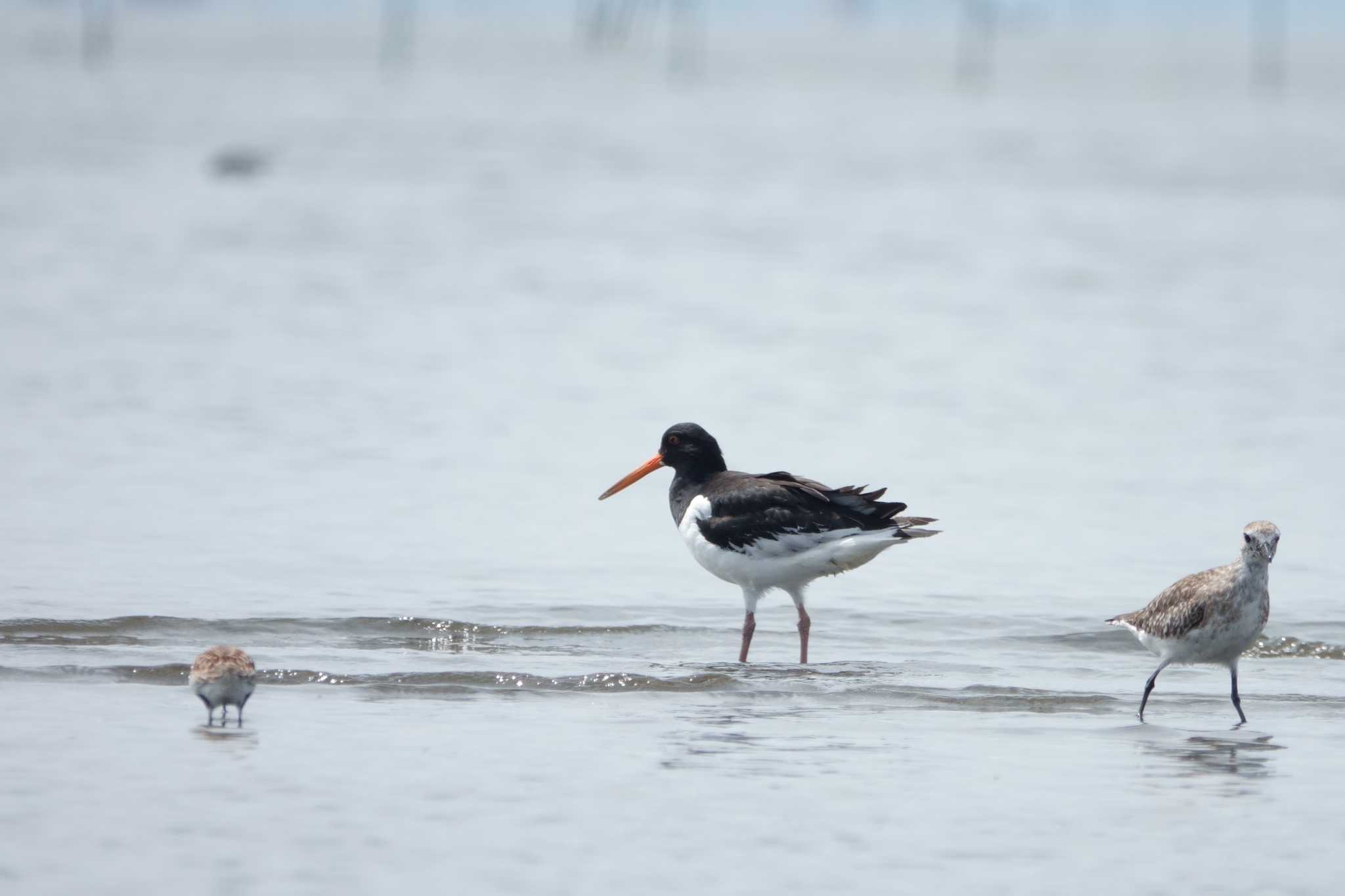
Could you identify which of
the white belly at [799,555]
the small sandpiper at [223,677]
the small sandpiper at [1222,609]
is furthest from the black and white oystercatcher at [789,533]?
the small sandpiper at [223,677]

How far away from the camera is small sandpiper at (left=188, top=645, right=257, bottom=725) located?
8.91 m

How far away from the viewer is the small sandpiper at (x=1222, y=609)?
30.9 ft

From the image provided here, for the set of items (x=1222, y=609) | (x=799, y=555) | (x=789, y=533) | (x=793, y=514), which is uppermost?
(x=793, y=514)

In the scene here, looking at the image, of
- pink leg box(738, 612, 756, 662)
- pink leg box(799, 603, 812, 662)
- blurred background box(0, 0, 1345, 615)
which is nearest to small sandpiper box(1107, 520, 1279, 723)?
pink leg box(799, 603, 812, 662)

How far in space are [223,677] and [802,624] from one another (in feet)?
12.8

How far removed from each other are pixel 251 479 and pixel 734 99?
81.7 metres

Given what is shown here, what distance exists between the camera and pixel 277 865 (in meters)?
7.20

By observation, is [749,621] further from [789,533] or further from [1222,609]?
[1222,609]

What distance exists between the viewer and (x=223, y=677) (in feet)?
29.2

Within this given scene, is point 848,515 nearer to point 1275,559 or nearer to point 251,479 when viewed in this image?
point 1275,559

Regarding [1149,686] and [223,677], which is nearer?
[223,677]

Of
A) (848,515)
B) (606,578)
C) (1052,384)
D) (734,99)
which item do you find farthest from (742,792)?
(734,99)

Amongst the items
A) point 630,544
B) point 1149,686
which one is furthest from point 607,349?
point 1149,686

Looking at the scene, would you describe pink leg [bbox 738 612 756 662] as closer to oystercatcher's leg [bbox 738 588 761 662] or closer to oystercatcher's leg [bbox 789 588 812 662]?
oystercatcher's leg [bbox 738 588 761 662]
